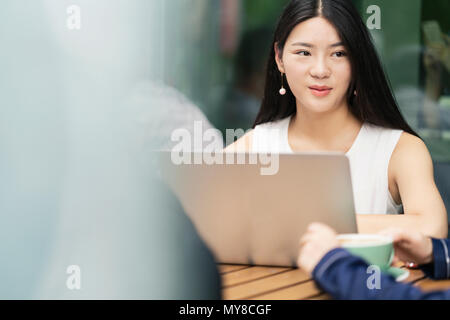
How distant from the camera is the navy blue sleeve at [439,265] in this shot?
98 cm

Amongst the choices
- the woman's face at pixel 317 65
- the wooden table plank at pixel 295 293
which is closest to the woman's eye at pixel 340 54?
the woman's face at pixel 317 65

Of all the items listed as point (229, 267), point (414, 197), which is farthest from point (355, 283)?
point (414, 197)

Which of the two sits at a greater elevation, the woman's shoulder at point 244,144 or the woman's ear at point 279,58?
the woman's ear at point 279,58

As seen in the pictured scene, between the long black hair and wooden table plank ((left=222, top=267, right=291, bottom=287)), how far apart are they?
2.42ft

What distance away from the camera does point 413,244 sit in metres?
1.00

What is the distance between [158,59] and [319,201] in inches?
13.8

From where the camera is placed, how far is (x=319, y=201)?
946mm

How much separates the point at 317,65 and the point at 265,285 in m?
0.79

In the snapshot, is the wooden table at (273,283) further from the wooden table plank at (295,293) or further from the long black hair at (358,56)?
the long black hair at (358,56)

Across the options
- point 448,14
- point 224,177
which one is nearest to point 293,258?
point 224,177

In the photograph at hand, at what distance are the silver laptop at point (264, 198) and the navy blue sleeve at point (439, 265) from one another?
152 millimetres

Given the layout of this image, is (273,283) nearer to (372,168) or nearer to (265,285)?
(265,285)

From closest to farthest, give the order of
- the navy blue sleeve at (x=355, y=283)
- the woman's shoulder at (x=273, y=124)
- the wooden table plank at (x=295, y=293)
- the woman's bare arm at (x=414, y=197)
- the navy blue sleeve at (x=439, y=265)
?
the navy blue sleeve at (x=355, y=283) → the wooden table plank at (x=295, y=293) → the navy blue sleeve at (x=439, y=265) → the woman's bare arm at (x=414, y=197) → the woman's shoulder at (x=273, y=124)

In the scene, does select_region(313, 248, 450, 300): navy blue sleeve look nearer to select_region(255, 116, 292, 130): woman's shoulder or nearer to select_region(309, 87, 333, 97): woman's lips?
select_region(309, 87, 333, 97): woman's lips
